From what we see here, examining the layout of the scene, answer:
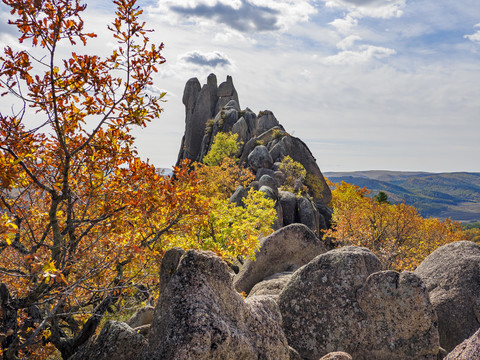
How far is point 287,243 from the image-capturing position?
1795 cm

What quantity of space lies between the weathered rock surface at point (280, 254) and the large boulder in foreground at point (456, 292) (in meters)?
6.04

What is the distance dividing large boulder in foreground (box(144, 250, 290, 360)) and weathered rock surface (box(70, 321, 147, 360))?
0.73m

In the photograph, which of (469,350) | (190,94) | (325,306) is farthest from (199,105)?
(469,350)

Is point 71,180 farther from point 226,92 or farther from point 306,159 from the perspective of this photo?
point 226,92

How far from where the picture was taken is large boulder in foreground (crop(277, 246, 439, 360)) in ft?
33.4

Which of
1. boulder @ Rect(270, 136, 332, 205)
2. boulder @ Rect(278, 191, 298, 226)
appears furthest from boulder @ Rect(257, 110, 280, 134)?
boulder @ Rect(278, 191, 298, 226)

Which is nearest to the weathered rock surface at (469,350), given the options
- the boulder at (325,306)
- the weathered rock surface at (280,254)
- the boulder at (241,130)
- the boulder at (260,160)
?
the boulder at (325,306)

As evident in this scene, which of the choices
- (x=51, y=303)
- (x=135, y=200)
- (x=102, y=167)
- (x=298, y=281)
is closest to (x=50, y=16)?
(x=102, y=167)

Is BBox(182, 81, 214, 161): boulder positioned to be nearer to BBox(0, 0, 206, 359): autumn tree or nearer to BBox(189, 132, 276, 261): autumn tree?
BBox(189, 132, 276, 261): autumn tree

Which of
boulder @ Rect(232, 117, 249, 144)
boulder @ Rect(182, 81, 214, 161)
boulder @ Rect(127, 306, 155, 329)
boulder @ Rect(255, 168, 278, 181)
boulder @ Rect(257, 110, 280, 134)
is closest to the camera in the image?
boulder @ Rect(127, 306, 155, 329)

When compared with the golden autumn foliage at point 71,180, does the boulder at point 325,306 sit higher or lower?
lower

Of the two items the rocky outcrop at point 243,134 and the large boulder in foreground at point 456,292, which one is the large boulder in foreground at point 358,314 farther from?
the rocky outcrop at point 243,134

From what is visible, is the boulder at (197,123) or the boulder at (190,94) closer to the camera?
the boulder at (197,123)

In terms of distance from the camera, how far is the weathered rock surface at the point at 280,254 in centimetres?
1652
